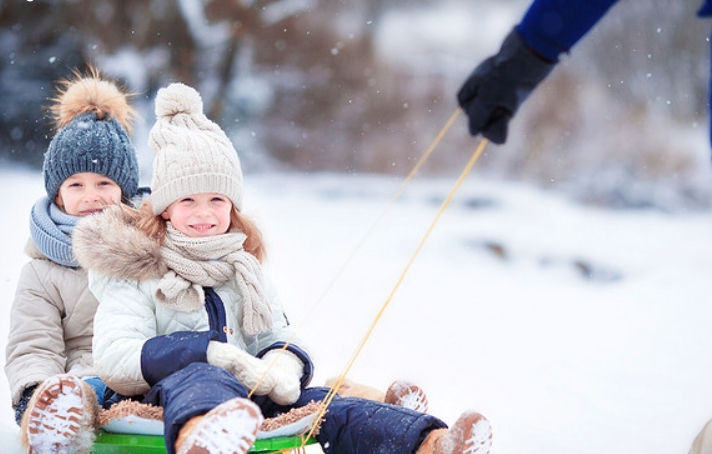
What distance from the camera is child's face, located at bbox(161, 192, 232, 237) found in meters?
1.48

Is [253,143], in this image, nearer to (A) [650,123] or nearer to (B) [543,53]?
(A) [650,123]

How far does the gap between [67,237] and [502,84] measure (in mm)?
908

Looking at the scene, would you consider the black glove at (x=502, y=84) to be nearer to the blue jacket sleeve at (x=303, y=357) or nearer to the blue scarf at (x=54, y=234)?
the blue jacket sleeve at (x=303, y=357)

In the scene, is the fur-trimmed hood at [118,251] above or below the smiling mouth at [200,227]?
below

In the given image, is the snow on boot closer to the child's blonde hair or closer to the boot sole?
the child's blonde hair

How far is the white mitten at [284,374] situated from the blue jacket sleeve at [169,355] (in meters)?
0.12

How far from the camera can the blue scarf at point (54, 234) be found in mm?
1618

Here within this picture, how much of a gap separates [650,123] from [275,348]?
13.4ft

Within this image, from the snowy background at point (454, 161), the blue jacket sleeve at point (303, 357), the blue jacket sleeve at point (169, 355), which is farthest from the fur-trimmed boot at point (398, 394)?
the snowy background at point (454, 161)

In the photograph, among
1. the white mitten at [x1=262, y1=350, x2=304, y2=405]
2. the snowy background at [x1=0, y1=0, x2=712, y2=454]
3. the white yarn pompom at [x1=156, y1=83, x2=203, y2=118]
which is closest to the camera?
the white mitten at [x1=262, y1=350, x2=304, y2=405]

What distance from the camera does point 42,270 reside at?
1.66m

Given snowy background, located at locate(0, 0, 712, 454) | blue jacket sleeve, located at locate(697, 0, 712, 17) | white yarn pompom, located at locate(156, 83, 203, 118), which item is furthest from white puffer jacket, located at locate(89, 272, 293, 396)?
snowy background, located at locate(0, 0, 712, 454)

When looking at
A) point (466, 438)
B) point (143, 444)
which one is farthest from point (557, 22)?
point (143, 444)

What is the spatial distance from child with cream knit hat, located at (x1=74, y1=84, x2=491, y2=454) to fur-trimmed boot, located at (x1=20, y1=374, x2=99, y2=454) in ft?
0.25
